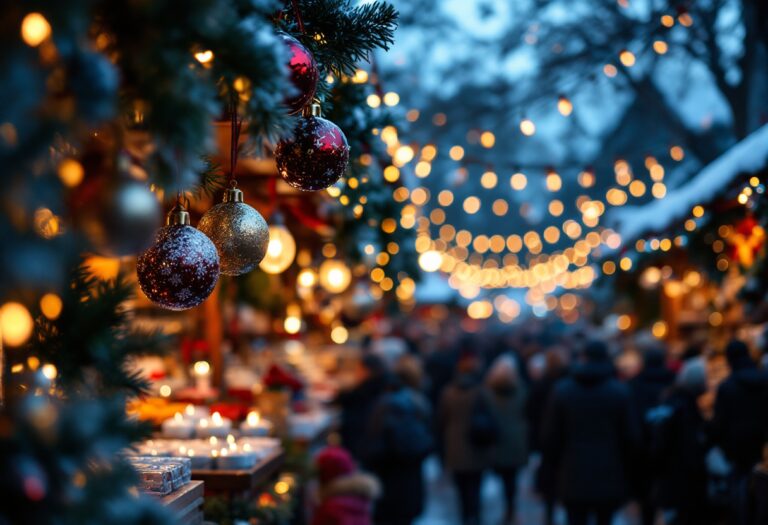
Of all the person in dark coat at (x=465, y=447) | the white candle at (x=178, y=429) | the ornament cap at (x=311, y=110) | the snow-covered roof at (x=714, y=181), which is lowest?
the white candle at (x=178, y=429)

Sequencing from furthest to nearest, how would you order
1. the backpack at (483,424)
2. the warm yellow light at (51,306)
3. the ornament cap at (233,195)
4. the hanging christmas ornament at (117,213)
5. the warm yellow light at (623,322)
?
the warm yellow light at (623,322) → the backpack at (483,424) → the ornament cap at (233,195) → the warm yellow light at (51,306) → the hanging christmas ornament at (117,213)

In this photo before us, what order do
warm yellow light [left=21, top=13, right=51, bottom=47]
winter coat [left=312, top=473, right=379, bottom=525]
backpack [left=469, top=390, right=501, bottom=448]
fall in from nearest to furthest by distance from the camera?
1. warm yellow light [left=21, top=13, right=51, bottom=47]
2. winter coat [left=312, top=473, right=379, bottom=525]
3. backpack [left=469, top=390, right=501, bottom=448]

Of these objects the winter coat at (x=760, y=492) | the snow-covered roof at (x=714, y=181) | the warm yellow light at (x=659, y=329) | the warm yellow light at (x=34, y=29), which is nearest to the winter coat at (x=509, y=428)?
the snow-covered roof at (x=714, y=181)

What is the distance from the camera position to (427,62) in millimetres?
16000

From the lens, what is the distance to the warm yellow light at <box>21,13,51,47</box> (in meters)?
1.49

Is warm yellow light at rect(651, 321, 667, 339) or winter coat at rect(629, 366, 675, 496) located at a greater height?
warm yellow light at rect(651, 321, 667, 339)

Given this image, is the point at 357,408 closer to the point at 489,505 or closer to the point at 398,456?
the point at 398,456

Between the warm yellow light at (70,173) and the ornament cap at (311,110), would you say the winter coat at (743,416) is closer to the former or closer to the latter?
the ornament cap at (311,110)

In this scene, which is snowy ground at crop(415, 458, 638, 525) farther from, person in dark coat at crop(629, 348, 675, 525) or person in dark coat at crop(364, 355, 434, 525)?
person in dark coat at crop(364, 355, 434, 525)

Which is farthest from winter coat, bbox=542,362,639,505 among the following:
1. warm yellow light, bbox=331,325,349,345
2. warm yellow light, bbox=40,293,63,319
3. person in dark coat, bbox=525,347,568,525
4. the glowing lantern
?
warm yellow light, bbox=331,325,349,345

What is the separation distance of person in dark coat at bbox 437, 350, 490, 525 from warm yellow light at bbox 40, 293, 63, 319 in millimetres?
8549

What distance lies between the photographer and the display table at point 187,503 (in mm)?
2943

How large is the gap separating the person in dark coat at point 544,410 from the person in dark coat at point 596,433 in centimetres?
Answer: 58

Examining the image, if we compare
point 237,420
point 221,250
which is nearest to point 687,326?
point 237,420
